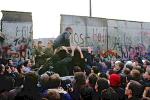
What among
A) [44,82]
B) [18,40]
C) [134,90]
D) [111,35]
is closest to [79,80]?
[44,82]

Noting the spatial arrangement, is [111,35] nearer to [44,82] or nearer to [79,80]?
[79,80]

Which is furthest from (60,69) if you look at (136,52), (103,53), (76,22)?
(136,52)

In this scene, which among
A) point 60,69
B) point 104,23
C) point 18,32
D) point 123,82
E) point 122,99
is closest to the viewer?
point 122,99

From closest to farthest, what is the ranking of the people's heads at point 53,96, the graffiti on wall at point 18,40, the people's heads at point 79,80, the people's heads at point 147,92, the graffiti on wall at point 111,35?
the people's heads at point 53,96 → the people's heads at point 147,92 → the people's heads at point 79,80 → the graffiti on wall at point 18,40 → the graffiti on wall at point 111,35

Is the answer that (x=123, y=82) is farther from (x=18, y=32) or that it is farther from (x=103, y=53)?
(x=103, y=53)

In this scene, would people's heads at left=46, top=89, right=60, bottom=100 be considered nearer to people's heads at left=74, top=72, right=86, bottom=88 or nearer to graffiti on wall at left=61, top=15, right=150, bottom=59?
people's heads at left=74, top=72, right=86, bottom=88

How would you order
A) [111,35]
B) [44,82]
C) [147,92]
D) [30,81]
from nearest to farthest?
1. [30,81]
2. [44,82]
3. [147,92]
4. [111,35]

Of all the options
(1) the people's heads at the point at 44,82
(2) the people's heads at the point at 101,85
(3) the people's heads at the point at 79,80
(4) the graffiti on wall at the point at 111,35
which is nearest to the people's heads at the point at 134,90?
(2) the people's heads at the point at 101,85

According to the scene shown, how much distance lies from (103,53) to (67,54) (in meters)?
8.85

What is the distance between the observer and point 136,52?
23.9m

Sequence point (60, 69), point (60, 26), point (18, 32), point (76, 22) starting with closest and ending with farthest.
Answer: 1. point (60, 69)
2. point (18, 32)
3. point (60, 26)
4. point (76, 22)

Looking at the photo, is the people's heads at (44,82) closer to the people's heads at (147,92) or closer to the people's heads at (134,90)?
the people's heads at (134,90)

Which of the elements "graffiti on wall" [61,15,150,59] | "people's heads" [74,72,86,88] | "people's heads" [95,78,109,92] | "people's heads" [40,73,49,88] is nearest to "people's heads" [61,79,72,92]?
"people's heads" [74,72,86,88]

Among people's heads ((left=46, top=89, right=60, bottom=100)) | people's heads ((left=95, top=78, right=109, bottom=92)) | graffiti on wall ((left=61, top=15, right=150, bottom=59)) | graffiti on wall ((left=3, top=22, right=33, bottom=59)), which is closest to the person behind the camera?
people's heads ((left=46, top=89, right=60, bottom=100))
